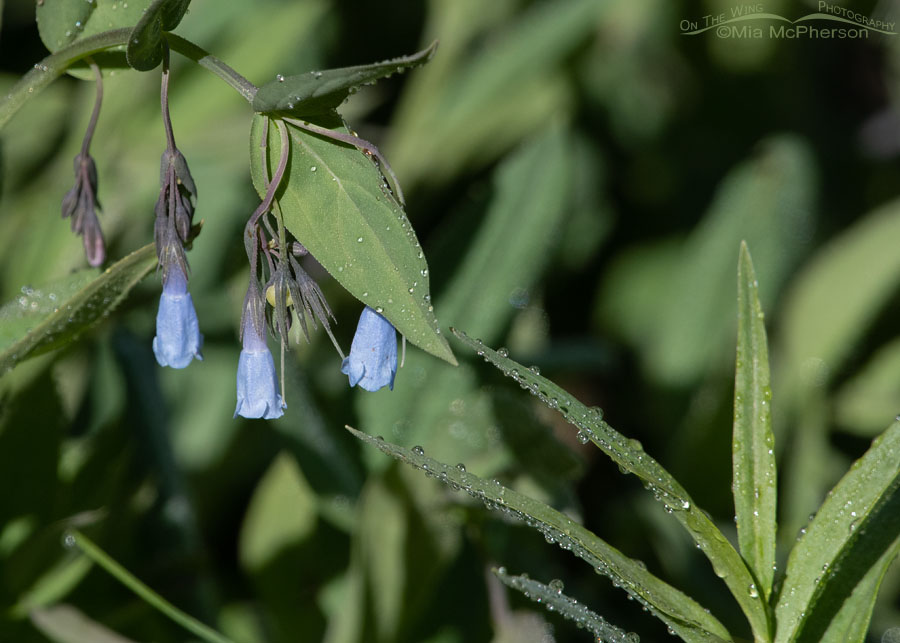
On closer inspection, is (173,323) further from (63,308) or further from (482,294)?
(482,294)

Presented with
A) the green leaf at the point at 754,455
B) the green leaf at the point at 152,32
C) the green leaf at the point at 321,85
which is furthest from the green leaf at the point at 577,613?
the green leaf at the point at 152,32

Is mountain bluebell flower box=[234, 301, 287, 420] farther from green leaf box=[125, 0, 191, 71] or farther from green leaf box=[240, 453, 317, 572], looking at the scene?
green leaf box=[240, 453, 317, 572]

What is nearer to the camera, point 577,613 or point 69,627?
point 577,613

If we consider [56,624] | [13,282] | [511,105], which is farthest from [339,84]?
[511,105]

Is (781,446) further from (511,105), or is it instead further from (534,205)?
(511,105)

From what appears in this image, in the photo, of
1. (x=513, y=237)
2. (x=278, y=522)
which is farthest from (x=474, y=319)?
(x=278, y=522)

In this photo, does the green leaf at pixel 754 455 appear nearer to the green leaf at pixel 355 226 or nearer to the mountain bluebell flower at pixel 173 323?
the green leaf at pixel 355 226
